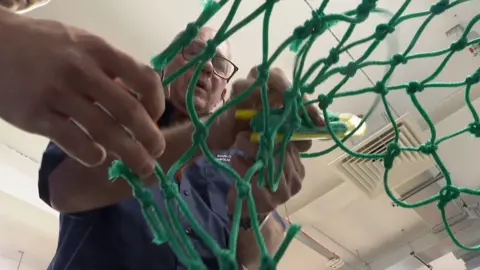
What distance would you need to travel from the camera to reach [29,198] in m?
1.73

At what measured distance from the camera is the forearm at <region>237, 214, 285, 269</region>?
0.64 m

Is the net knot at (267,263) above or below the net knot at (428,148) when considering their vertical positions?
below

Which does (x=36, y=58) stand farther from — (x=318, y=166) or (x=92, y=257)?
(x=318, y=166)

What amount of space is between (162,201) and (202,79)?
1.26 feet

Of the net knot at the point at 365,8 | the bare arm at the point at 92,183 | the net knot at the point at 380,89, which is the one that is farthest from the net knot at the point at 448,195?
the bare arm at the point at 92,183

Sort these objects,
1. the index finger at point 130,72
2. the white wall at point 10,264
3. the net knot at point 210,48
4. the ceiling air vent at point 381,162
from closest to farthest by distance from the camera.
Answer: the index finger at point 130,72, the net knot at point 210,48, the ceiling air vent at point 381,162, the white wall at point 10,264

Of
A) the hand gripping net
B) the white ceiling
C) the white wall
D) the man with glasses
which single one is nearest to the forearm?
the man with glasses

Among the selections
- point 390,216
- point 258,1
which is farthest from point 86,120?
point 390,216

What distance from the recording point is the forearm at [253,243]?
644 millimetres

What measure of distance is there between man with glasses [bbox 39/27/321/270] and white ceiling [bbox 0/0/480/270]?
1.80ft

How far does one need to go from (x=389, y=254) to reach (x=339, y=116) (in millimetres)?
2029

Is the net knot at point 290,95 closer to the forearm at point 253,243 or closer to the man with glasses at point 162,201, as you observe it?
the man with glasses at point 162,201

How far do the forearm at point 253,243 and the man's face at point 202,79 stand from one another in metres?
0.24

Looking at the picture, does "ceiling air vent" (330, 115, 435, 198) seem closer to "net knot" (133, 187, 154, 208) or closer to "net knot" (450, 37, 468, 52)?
"net knot" (450, 37, 468, 52)
